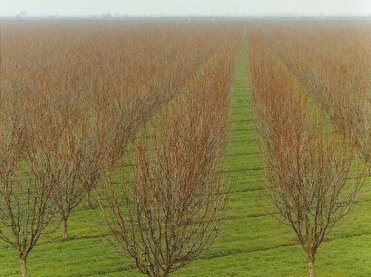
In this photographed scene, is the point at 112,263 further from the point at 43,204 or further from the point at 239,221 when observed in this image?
the point at 239,221

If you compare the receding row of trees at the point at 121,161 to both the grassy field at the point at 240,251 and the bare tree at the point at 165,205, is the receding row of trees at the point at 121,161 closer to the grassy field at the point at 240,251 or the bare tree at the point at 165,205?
the bare tree at the point at 165,205

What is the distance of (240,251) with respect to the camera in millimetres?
19141

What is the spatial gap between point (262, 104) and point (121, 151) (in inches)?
330

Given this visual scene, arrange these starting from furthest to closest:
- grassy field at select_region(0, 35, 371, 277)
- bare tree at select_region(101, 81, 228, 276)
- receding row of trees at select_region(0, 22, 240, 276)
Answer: grassy field at select_region(0, 35, 371, 277)
receding row of trees at select_region(0, 22, 240, 276)
bare tree at select_region(101, 81, 228, 276)

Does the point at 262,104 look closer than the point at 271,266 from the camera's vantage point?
No

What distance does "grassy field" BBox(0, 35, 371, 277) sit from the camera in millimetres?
17750

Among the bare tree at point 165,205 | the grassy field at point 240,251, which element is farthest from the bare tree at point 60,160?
the bare tree at point 165,205

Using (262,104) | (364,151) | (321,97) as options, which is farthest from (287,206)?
(321,97)

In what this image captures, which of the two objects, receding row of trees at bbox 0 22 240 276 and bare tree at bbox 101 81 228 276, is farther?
receding row of trees at bbox 0 22 240 276

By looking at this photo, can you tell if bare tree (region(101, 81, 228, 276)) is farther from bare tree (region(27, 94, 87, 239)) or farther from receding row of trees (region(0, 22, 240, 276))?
bare tree (region(27, 94, 87, 239))

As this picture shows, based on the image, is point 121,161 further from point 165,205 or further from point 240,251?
point 165,205

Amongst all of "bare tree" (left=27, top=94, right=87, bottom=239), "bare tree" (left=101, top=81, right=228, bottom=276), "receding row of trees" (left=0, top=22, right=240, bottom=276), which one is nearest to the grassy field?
"receding row of trees" (left=0, top=22, right=240, bottom=276)

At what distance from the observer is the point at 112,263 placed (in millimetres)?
18406

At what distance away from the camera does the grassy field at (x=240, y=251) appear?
17.8 metres
